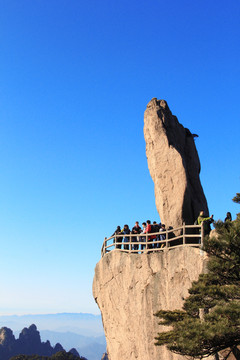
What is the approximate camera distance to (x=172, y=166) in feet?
75.9

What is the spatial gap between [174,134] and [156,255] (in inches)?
347

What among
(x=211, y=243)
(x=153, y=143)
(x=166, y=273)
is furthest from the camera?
(x=153, y=143)

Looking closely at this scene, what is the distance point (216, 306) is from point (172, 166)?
1346 centimetres

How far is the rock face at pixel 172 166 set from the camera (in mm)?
22203

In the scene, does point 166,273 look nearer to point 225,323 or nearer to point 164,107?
point 225,323

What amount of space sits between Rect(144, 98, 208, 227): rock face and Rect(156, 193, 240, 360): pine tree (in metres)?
9.49

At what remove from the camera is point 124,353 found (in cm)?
2039

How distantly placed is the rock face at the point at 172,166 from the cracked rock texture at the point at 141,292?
354 centimetres

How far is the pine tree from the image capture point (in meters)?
9.96

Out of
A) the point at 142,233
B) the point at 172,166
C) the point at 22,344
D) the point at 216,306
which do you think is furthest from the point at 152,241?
the point at 22,344

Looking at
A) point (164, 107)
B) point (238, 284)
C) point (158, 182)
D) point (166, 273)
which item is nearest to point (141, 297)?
point (166, 273)

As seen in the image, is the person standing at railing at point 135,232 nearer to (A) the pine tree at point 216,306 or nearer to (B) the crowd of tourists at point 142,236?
(B) the crowd of tourists at point 142,236

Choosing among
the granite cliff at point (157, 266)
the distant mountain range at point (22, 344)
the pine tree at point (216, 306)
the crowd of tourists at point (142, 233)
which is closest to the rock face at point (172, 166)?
the granite cliff at point (157, 266)

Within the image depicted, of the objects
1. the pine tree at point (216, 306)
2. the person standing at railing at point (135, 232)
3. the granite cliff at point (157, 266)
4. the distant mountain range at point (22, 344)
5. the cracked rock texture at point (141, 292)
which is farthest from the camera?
the distant mountain range at point (22, 344)
